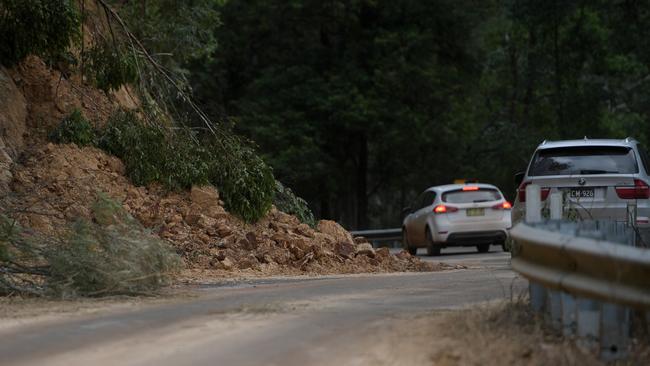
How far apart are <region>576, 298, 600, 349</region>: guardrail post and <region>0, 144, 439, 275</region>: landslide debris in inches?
365

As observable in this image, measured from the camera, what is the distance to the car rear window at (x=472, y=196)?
2805cm

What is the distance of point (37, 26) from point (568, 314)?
12.7 meters

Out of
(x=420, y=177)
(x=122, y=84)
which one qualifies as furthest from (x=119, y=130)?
(x=420, y=177)

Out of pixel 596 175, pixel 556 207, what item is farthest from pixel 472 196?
pixel 556 207

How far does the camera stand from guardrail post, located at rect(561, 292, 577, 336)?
7871 mm

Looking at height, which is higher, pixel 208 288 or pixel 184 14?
pixel 184 14

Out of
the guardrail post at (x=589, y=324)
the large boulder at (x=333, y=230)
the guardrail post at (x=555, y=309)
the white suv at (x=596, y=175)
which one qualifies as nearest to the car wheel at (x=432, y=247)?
the large boulder at (x=333, y=230)

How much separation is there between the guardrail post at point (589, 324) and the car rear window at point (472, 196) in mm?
20365

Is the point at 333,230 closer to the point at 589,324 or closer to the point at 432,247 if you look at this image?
the point at 432,247

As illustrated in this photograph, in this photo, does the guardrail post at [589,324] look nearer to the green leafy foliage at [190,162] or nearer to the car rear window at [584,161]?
the car rear window at [584,161]

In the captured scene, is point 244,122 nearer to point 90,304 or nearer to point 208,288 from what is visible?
point 208,288

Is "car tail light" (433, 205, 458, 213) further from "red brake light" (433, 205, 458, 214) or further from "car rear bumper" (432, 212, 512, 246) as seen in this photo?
"car rear bumper" (432, 212, 512, 246)

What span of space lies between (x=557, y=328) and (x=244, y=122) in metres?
36.1

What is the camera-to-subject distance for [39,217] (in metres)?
16.2
